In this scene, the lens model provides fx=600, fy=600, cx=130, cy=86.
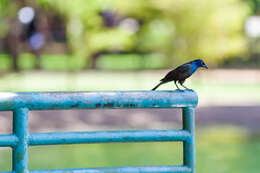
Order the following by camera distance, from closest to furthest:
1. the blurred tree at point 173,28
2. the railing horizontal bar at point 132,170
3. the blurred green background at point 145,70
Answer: the railing horizontal bar at point 132,170 → the blurred green background at point 145,70 → the blurred tree at point 173,28

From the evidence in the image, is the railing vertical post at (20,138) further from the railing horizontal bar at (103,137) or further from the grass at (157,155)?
the grass at (157,155)

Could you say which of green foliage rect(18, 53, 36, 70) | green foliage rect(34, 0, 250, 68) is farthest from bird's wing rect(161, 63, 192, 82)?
green foliage rect(18, 53, 36, 70)

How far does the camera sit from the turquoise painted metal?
2.81 meters

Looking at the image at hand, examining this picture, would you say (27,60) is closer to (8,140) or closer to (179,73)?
(179,73)

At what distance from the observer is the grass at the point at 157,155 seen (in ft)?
35.2

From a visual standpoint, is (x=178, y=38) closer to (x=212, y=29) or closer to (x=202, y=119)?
(x=212, y=29)

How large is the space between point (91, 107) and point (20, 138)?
36 centimetres

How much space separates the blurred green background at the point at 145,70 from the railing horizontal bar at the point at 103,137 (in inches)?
289

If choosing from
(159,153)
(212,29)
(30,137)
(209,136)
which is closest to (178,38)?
(212,29)

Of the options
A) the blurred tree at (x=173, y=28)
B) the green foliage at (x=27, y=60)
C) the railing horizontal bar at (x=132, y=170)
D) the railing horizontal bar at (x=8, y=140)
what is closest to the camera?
the railing horizontal bar at (x=8, y=140)

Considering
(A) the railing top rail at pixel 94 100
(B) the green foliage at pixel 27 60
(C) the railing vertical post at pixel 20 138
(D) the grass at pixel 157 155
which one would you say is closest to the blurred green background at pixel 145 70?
(D) the grass at pixel 157 155

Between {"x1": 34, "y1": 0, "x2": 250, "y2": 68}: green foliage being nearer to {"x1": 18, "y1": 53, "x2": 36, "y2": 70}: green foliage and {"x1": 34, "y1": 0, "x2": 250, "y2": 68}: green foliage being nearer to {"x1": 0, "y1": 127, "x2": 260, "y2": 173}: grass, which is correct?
{"x1": 0, "y1": 127, "x2": 260, "y2": 173}: grass

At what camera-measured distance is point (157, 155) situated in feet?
38.6

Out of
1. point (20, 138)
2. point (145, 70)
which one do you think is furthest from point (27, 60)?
point (20, 138)
